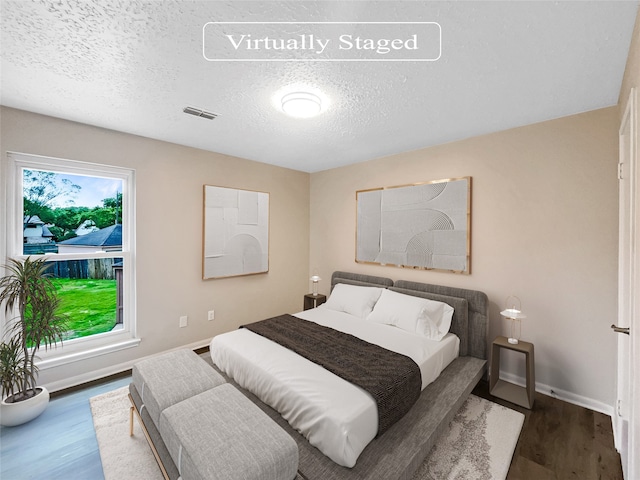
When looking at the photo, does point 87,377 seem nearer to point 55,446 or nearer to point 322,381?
point 55,446

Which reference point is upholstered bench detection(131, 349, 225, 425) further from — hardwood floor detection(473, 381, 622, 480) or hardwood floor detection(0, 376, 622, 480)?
hardwood floor detection(473, 381, 622, 480)

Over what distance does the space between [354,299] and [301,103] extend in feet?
7.53

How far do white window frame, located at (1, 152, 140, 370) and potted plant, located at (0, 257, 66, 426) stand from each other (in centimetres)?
25

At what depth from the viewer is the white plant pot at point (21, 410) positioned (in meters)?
1.99

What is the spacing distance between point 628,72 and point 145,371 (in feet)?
12.1

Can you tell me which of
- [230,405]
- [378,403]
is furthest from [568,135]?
[230,405]

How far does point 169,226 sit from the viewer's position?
10.3ft

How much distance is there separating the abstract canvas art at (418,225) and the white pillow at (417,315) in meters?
0.51

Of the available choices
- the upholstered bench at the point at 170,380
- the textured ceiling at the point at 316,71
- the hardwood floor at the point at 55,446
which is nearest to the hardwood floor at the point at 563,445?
the upholstered bench at the point at 170,380

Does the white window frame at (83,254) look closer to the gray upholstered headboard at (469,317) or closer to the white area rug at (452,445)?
the white area rug at (452,445)

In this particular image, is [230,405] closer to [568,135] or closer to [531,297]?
[531,297]

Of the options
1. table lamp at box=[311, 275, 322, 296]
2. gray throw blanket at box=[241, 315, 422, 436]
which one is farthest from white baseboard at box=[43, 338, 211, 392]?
table lamp at box=[311, 275, 322, 296]

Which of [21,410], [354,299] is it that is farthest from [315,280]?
[21,410]

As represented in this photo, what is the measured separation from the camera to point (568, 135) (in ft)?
7.64
